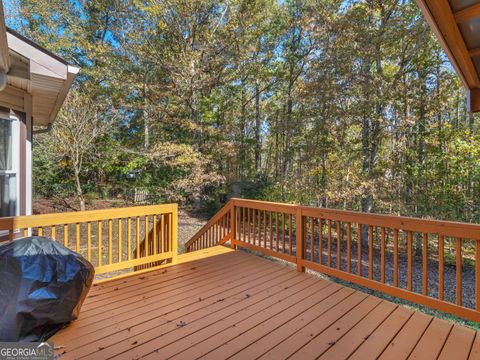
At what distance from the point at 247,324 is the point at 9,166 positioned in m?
3.23

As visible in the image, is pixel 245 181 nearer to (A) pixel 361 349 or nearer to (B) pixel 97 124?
(B) pixel 97 124

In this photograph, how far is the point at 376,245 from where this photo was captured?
24.6 feet

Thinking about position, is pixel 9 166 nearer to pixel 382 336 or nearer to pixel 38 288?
pixel 38 288

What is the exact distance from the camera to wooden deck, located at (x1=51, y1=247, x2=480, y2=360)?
6.30 ft

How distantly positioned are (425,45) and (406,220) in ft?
19.8

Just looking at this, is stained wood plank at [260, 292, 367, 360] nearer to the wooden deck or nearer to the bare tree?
the wooden deck

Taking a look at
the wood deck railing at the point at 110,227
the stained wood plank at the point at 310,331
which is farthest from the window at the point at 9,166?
the stained wood plank at the point at 310,331

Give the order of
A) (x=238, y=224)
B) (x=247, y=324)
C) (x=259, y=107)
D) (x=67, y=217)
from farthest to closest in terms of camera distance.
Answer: (x=259, y=107) → (x=238, y=224) → (x=67, y=217) → (x=247, y=324)

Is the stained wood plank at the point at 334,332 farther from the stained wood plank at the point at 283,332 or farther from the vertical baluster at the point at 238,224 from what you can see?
the vertical baluster at the point at 238,224

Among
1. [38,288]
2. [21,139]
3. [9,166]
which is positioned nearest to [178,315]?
[38,288]

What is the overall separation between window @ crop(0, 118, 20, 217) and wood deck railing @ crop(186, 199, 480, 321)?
2852mm

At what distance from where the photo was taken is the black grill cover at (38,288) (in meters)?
1.82

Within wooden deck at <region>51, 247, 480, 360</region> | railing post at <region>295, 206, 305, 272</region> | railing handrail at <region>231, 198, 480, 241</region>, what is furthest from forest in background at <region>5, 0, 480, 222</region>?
wooden deck at <region>51, 247, 480, 360</region>

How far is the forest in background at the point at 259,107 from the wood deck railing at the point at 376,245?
1504 millimetres
